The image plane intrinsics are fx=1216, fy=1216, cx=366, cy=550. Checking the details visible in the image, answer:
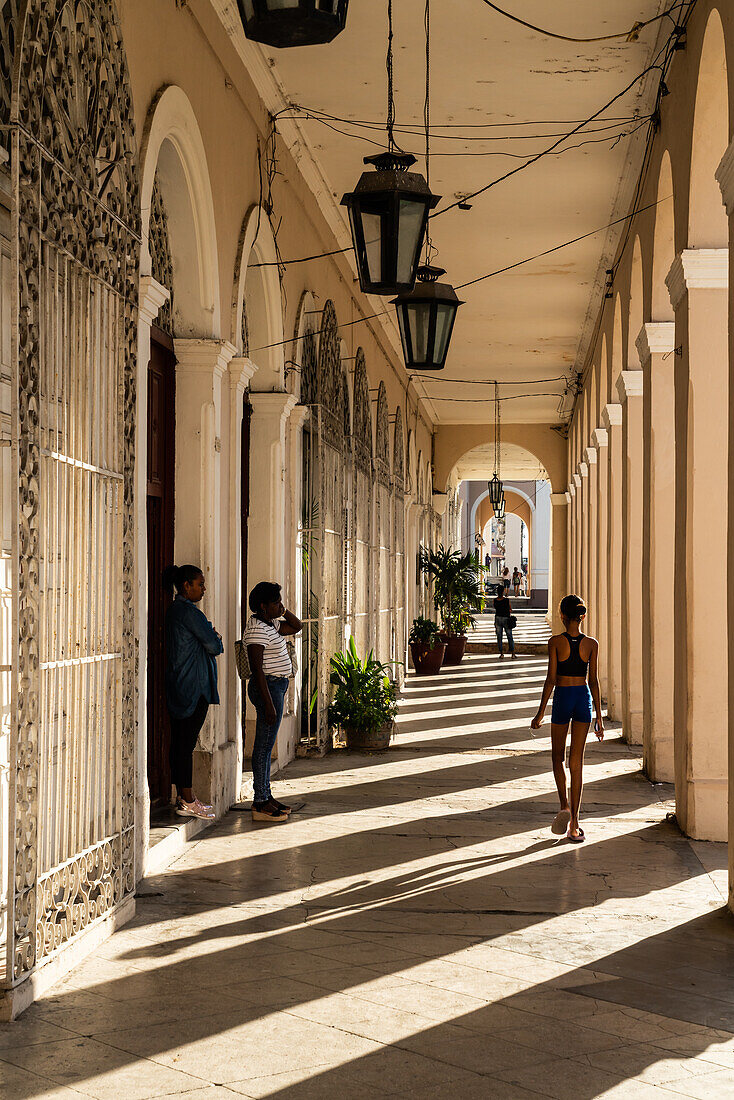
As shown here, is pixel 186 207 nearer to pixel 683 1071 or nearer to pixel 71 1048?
pixel 71 1048

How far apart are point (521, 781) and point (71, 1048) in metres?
6.40

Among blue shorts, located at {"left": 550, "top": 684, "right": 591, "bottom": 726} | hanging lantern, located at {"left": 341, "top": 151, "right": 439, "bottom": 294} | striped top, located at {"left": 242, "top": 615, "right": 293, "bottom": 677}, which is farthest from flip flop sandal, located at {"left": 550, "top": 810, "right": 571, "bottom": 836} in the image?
hanging lantern, located at {"left": 341, "top": 151, "right": 439, "bottom": 294}

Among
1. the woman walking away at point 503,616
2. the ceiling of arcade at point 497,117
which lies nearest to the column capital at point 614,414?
the ceiling of arcade at point 497,117

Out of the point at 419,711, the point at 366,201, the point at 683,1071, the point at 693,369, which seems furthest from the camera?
the point at 419,711

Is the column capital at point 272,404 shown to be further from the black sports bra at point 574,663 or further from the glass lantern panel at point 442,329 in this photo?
the black sports bra at point 574,663

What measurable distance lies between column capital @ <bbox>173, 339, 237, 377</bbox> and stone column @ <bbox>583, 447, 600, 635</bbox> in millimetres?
9778

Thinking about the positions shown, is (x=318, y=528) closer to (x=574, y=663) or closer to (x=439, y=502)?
(x=574, y=663)

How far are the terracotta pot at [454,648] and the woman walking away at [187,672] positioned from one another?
56.7ft

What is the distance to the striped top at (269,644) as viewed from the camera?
812cm

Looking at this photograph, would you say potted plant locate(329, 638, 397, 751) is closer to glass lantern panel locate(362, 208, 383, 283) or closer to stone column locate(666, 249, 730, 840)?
stone column locate(666, 249, 730, 840)

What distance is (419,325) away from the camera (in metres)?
7.99

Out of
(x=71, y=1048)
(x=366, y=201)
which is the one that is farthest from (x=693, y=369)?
(x=71, y=1048)

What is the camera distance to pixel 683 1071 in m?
3.95

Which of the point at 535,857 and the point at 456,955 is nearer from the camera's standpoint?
the point at 456,955
